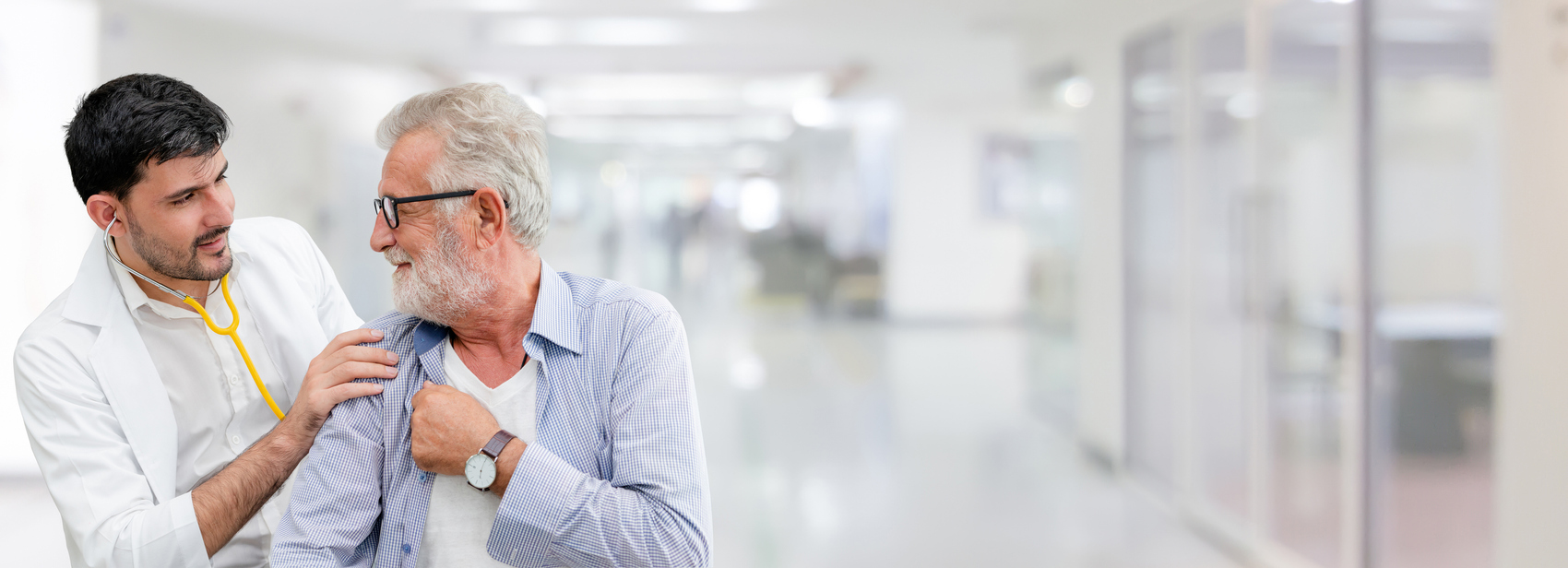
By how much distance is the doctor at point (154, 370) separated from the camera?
131 centimetres

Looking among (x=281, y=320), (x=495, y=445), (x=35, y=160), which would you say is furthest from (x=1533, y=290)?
(x=35, y=160)

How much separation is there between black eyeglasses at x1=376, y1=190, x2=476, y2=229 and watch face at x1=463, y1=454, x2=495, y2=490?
37cm

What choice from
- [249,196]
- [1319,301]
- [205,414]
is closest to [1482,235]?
[1319,301]

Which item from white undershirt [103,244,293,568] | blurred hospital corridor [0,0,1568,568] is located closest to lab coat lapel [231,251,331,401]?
white undershirt [103,244,293,568]

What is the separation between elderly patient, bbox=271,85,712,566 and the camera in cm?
121

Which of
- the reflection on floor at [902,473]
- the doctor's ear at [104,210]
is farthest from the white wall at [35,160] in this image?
the doctor's ear at [104,210]

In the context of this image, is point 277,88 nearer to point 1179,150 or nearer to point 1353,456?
point 1179,150

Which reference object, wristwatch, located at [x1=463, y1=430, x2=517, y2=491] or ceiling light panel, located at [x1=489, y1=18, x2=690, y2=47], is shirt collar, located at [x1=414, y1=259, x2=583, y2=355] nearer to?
wristwatch, located at [x1=463, y1=430, x2=517, y2=491]

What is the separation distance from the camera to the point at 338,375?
1.30m

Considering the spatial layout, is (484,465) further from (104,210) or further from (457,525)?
(104,210)

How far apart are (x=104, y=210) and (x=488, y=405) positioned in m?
0.65

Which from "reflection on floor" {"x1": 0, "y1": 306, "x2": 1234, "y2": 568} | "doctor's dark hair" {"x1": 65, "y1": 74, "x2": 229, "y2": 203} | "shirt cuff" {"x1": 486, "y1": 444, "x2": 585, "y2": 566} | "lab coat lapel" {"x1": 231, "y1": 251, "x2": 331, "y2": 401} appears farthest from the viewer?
"reflection on floor" {"x1": 0, "y1": 306, "x2": 1234, "y2": 568}

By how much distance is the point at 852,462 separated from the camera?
485 cm

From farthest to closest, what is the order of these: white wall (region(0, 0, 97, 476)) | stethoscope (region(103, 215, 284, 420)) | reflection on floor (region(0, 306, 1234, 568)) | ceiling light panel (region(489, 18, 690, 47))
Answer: ceiling light panel (region(489, 18, 690, 47)) < white wall (region(0, 0, 97, 476)) < reflection on floor (region(0, 306, 1234, 568)) < stethoscope (region(103, 215, 284, 420))
